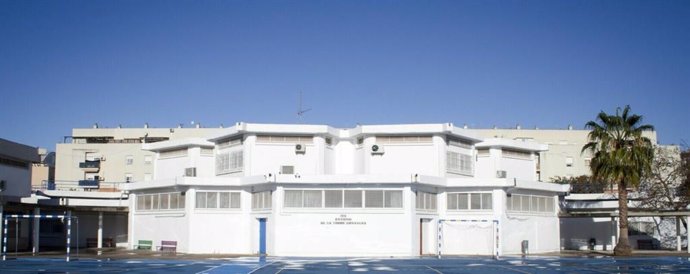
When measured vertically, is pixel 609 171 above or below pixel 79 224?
above

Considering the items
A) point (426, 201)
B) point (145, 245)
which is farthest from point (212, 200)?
point (426, 201)

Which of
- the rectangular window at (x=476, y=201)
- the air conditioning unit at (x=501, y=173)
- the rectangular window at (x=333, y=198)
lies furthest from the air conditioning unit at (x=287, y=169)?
the air conditioning unit at (x=501, y=173)

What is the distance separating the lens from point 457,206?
170 ft

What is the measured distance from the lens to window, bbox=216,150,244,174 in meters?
53.8

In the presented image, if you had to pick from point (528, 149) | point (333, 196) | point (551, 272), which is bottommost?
point (551, 272)

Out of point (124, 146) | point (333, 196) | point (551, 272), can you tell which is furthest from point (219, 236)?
point (124, 146)

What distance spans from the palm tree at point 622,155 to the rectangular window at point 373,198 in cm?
1476

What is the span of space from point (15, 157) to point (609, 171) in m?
40.8

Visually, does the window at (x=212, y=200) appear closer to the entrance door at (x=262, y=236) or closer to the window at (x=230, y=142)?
the entrance door at (x=262, y=236)

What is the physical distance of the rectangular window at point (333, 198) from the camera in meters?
48.3

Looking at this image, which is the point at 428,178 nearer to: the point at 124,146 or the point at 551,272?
the point at 551,272

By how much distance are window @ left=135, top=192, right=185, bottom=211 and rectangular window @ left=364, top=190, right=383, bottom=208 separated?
1306cm

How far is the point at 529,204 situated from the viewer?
177ft

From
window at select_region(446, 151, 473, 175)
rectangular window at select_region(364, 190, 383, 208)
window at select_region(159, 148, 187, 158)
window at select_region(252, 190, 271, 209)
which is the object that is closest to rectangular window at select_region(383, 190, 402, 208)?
rectangular window at select_region(364, 190, 383, 208)
